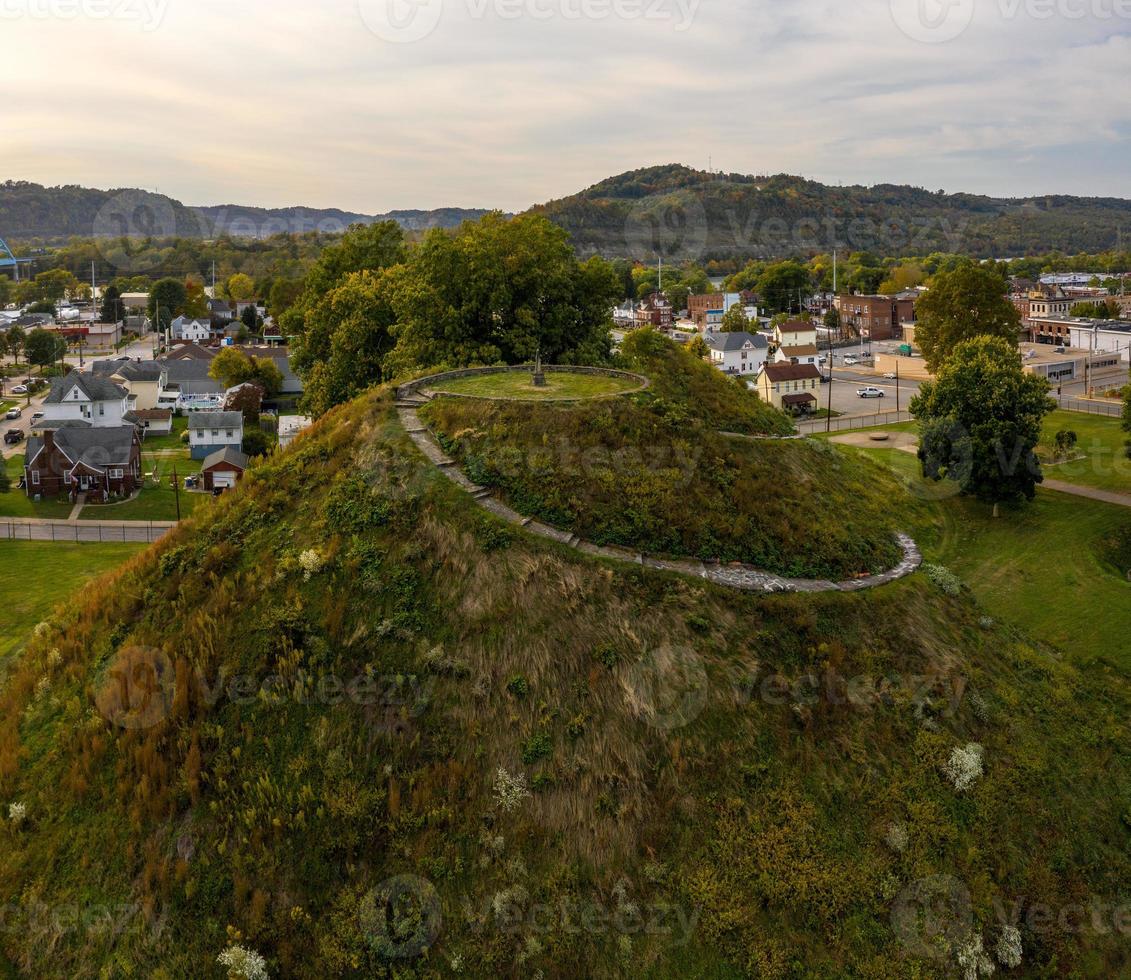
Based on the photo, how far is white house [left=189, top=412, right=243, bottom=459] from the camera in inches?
2251

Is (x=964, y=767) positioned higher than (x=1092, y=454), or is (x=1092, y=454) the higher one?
(x=1092, y=454)

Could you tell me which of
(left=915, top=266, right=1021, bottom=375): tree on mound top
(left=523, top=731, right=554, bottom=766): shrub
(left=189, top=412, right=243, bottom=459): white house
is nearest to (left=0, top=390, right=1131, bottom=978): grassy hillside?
(left=523, top=731, right=554, bottom=766): shrub

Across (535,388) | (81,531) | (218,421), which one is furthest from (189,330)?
(535,388)

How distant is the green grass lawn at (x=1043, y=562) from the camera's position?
1155 inches

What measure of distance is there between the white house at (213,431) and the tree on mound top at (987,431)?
42.4m

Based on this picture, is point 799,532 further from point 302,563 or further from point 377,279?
point 377,279

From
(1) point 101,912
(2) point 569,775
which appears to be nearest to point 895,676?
(2) point 569,775

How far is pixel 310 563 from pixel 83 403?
5161 centimetres

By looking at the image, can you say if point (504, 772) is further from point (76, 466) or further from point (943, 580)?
point (76, 466)

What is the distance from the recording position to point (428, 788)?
16.8 metres

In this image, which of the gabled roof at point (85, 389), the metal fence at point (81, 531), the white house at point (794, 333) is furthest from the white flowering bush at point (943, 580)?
the white house at point (794, 333)

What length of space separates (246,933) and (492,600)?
8.10 metres

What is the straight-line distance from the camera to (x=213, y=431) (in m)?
57.6

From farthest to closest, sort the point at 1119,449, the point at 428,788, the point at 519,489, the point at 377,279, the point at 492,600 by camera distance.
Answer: the point at 1119,449 < the point at 377,279 < the point at 519,489 < the point at 492,600 < the point at 428,788
